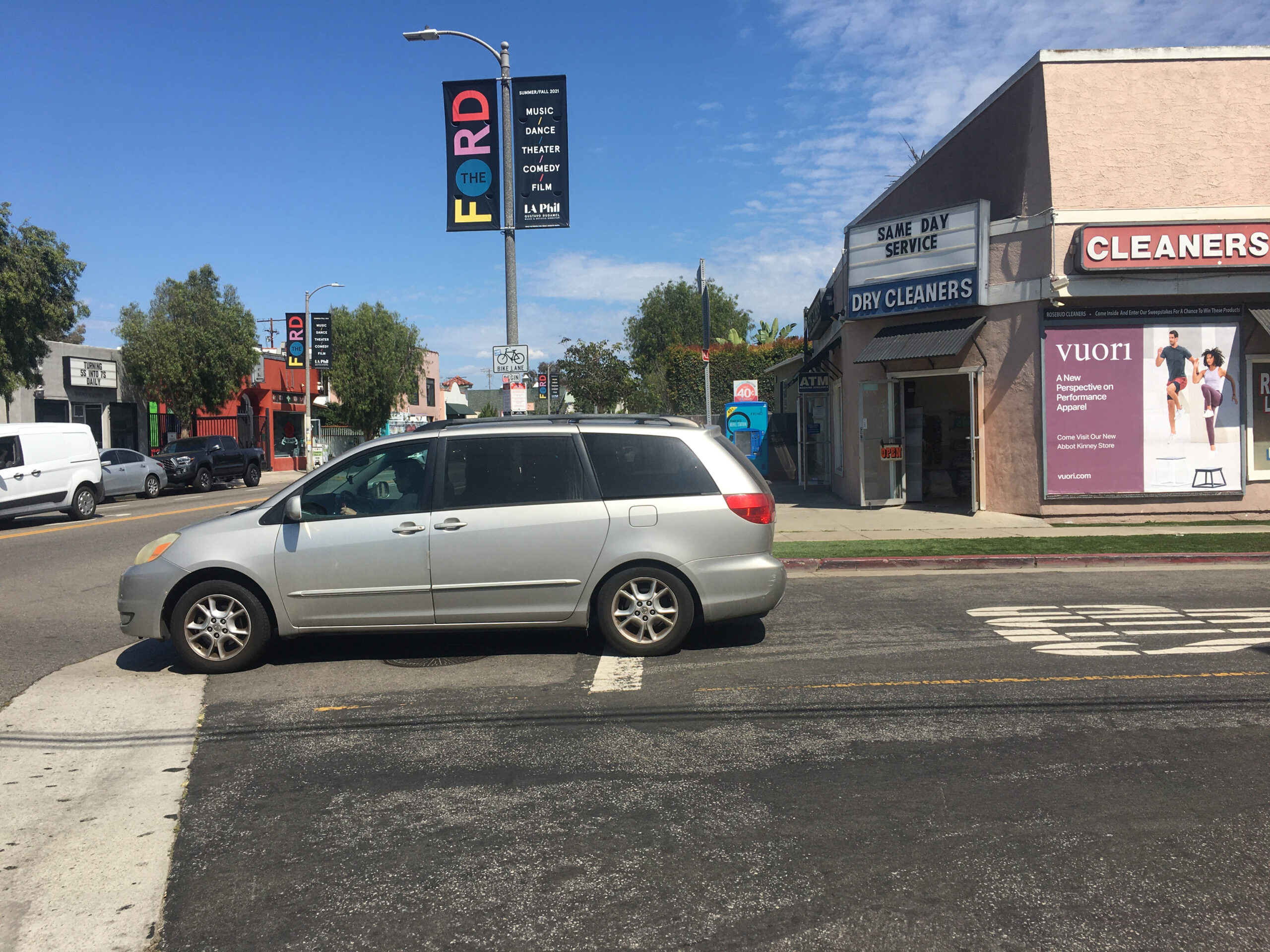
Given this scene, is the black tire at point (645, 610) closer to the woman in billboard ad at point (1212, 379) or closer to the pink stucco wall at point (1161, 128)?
the pink stucco wall at point (1161, 128)

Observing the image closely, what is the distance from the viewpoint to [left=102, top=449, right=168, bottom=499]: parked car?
2486cm

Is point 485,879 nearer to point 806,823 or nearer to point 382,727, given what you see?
point 806,823

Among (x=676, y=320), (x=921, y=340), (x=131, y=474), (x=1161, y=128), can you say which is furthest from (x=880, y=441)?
(x=676, y=320)

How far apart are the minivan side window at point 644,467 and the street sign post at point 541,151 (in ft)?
29.4

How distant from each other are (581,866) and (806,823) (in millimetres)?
1004

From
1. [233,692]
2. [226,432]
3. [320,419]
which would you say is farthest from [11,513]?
[320,419]

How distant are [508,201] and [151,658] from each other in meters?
10.4

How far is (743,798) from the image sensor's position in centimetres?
440

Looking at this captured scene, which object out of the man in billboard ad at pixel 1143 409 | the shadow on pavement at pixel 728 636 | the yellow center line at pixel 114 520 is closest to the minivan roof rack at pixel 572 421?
the shadow on pavement at pixel 728 636

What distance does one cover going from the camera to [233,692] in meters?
6.46

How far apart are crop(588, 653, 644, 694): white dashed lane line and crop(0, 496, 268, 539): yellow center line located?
36.2 feet

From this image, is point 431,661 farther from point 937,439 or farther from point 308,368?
point 308,368

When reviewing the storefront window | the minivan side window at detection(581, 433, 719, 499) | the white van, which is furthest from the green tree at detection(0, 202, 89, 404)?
the minivan side window at detection(581, 433, 719, 499)

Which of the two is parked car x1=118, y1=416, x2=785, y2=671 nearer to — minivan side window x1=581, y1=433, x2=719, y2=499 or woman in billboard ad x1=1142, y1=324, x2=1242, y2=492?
minivan side window x1=581, y1=433, x2=719, y2=499
